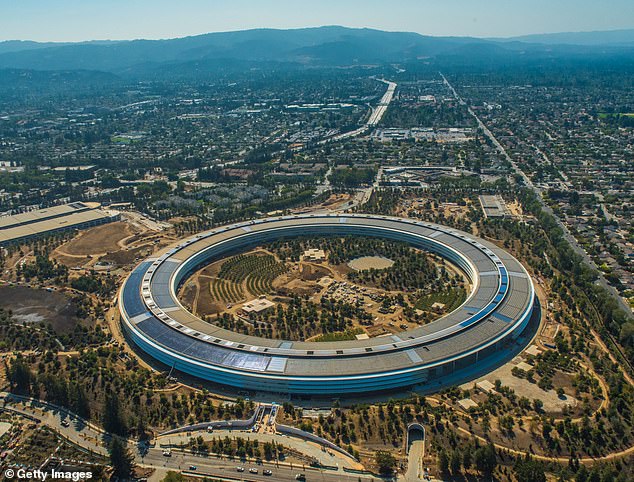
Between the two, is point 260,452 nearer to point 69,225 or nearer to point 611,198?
Result: point 69,225

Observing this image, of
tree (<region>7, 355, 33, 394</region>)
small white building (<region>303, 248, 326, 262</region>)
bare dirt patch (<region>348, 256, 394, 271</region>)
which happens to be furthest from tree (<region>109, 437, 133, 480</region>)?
small white building (<region>303, 248, 326, 262</region>)

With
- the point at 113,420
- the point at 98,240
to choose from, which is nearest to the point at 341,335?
the point at 113,420

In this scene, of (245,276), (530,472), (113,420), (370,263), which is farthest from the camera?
(370,263)

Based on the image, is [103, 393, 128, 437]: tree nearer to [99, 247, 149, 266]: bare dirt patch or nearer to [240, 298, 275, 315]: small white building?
[240, 298, 275, 315]: small white building

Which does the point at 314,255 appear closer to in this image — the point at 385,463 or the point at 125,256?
the point at 125,256

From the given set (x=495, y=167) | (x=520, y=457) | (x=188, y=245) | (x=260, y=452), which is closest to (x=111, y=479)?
(x=260, y=452)

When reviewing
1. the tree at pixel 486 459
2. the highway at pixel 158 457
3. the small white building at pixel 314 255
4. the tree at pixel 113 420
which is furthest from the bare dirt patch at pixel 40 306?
the tree at pixel 486 459

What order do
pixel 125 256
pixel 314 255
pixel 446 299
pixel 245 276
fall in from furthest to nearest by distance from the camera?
pixel 125 256 < pixel 314 255 < pixel 245 276 < pixel 446 299
